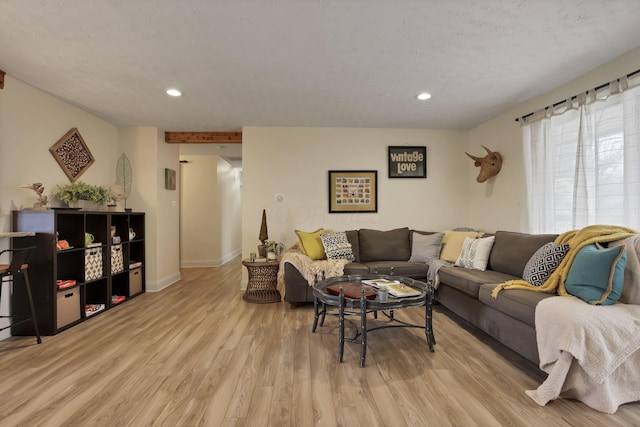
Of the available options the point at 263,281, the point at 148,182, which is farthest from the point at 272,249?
the point at 148,182

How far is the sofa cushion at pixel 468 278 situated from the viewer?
276 centimetres

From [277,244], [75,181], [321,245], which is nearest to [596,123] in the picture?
[321,245]

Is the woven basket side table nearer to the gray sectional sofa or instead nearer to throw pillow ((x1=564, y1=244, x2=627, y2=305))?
the gray sectional sofa

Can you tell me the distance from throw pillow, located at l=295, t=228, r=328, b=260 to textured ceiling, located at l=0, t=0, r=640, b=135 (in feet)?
5.51

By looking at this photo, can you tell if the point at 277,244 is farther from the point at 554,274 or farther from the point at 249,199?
the point at 554,274

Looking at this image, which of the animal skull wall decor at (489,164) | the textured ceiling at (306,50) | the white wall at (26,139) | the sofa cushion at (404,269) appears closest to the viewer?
the textured ceiling at (306,50)

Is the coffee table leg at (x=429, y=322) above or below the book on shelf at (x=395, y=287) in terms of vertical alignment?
below

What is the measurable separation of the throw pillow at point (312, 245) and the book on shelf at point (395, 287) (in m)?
1.21

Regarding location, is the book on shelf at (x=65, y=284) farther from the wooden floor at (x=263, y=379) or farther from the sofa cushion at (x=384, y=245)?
the sofa cushion at (x=384, y=245)

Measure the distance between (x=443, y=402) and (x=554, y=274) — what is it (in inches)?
54.0

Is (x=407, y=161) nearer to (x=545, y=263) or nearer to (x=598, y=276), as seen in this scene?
(x=545, y=263)

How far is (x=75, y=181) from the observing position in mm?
3629

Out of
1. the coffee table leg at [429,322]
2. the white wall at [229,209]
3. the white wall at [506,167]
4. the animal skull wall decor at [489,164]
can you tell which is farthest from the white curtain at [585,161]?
the white wall at [229,209]

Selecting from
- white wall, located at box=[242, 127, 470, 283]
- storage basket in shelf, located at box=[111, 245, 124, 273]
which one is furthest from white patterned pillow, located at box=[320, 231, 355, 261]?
storage basket in shelf, located at box=[111, 245, 124, 273]
